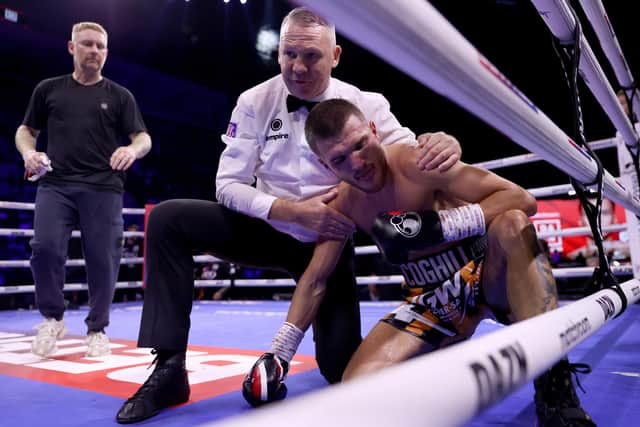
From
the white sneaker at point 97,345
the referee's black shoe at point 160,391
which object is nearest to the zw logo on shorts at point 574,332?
the referee's black shoe at point 160,391

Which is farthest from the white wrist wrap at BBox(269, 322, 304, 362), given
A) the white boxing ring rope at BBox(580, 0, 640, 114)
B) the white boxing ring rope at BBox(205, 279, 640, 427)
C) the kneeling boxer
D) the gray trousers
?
the white boxing ring rope at BBox(580, 0, 640, 114)

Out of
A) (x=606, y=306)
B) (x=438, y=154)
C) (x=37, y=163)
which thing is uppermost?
(x=37, y=163)

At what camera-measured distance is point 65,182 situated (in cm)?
204

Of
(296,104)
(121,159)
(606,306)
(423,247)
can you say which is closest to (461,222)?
(423,247)

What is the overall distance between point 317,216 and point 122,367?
956 mm

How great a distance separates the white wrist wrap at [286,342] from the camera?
1.21 metres

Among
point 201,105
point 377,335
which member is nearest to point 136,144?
point 377,335

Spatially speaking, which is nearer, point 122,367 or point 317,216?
point 317,216

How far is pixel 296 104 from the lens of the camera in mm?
1415

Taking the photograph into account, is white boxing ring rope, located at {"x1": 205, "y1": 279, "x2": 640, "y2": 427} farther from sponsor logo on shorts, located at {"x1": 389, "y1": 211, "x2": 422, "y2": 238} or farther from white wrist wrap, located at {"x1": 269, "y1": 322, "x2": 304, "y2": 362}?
white wrist wrap, located at {"x1": 269, "y1": 322, "x2": 304, "y2": 362}

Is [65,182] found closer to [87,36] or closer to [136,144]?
[136,144]

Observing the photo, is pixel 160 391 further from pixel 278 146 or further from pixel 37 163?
pixel 37 163

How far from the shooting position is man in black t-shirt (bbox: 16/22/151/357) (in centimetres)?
197

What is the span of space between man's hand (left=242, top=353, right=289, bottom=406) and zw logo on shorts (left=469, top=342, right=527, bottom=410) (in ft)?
2.66
